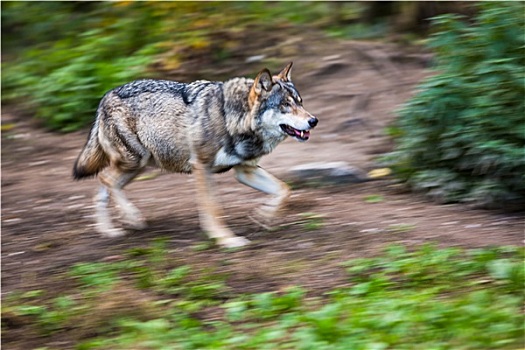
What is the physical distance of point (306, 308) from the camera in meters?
5.59

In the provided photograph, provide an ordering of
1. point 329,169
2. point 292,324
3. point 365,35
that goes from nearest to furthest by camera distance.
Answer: point 292,324, point 329,169, point 365,35

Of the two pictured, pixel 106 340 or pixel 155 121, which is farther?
pixel 155 121

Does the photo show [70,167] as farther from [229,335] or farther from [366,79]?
[229,335]

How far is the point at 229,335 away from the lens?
535 centimetres

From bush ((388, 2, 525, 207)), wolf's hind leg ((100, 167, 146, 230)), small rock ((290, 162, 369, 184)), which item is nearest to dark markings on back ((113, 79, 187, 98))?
wolf's hind leg ((100, 167, 146, 230))

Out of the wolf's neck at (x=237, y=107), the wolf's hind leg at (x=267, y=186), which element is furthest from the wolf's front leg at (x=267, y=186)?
the wolf's neck at (x=237, y=107)

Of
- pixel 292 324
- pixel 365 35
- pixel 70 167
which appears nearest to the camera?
pixel 292 324

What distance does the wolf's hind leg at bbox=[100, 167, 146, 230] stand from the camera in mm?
7707

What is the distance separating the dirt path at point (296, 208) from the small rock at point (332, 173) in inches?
4.7

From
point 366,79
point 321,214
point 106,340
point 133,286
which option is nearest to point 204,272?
point 133,286

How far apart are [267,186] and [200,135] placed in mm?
763

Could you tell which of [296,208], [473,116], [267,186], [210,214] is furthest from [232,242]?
[473,116]

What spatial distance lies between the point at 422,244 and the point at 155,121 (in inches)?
105

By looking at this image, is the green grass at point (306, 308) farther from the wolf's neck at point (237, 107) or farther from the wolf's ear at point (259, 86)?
the wolf's ear at point (259, 86)
